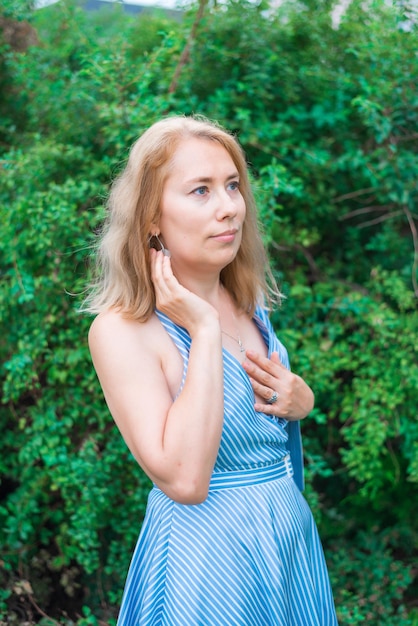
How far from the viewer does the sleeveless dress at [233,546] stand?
1.76 meters

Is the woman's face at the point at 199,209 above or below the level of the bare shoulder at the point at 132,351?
above

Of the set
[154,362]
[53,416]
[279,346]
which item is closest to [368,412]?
[279,346]

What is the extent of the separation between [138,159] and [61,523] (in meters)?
2.13

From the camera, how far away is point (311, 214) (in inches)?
→ 144

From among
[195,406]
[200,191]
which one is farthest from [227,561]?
[200,191]

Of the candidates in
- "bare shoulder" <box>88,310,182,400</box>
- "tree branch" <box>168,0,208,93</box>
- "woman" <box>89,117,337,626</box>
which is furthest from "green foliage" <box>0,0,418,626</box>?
"bare shoulder" <box>88,310,182,400</box>

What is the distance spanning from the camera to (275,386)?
2.06 metres

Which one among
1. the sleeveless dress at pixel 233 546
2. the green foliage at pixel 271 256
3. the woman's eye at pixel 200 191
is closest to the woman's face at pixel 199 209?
the woman's eye at pixel 200 191

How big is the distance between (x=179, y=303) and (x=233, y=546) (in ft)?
2.09

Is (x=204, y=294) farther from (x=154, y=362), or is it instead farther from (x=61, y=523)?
(x=61, y=523)

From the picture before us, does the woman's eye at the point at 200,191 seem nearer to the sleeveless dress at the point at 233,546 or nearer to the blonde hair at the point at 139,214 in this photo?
the blonde hair at the point at 139,214

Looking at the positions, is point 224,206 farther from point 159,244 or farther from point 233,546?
point 233,546

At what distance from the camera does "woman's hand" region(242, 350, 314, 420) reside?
2020 millimetres

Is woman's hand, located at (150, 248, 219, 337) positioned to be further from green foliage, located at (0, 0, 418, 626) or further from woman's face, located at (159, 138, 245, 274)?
green foliage, located at (0, 0, 418, 626)
